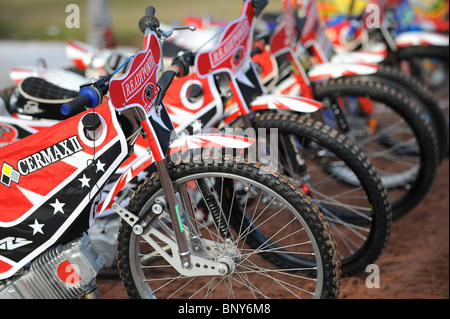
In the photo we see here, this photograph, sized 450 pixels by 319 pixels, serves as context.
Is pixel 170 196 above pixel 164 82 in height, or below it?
below

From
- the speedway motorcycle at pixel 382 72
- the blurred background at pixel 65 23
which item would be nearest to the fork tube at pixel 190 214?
the speedway motorcycle at pixel 382 72

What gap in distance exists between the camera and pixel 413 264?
3.15 m

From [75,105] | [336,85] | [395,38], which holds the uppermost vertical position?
[395,38]

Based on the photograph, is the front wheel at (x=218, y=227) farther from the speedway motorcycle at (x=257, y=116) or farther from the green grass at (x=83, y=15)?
the green grass at (x=83, y=15)

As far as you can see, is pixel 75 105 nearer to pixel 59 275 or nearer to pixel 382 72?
pixel 59 275

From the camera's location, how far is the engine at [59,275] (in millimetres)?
2258

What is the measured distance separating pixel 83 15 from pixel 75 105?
789cm

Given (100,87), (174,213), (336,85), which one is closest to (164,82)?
(100,87)

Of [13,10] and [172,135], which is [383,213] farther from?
[13,10]

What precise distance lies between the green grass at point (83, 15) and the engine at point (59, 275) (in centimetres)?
584

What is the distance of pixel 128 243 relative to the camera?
2336 millimetres

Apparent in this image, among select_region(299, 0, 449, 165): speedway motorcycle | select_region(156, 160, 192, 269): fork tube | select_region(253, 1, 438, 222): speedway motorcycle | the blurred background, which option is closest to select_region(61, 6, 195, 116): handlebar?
select_region(156, 160, 192, 269): fork tube
